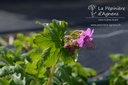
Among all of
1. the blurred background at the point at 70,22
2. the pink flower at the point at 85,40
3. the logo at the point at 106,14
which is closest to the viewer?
the pink flower at the point at 85,40

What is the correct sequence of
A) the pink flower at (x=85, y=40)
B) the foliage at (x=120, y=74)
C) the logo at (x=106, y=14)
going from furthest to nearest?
the foliage at (x=120, y=74)
the logo at (x=106, y=14)
the pink flower at (x=85, y=40)

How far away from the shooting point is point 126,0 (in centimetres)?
186

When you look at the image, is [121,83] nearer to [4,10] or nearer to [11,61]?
[11,61]

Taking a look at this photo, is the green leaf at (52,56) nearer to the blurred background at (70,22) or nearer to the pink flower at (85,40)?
the pink flower at (85,40)

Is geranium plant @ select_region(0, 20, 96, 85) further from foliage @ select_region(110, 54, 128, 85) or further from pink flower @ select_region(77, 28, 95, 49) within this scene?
foliage @ select_region(110, 54, 128, 85)

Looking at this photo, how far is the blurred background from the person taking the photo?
274cm

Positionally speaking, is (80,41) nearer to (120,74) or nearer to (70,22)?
(120,74)

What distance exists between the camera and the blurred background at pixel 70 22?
2.74 metres

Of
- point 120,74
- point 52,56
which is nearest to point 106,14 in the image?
point 120,74

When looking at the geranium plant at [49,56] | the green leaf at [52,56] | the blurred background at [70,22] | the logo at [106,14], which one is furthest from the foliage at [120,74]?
the green leaf at [52,56]

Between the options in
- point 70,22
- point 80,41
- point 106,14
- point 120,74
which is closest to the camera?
point 80,41

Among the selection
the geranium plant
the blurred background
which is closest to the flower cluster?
the geranium plant

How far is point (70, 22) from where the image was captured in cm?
284

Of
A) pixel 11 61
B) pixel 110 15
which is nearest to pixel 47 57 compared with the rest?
pixel 11 61
